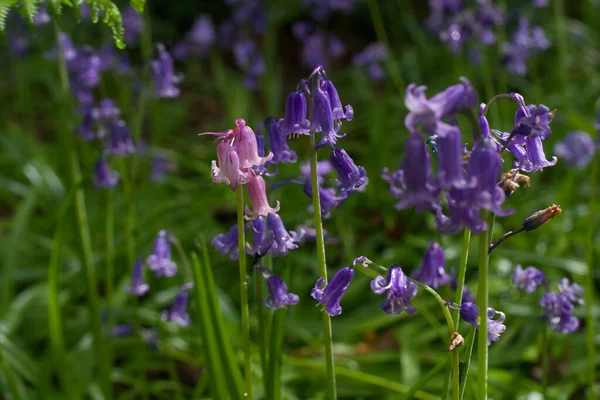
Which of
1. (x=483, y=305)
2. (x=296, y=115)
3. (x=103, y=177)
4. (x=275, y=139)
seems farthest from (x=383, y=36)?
(x=483, y=305)

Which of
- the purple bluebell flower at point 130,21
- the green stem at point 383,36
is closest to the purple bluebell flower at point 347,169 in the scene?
the green stem at point 383,36

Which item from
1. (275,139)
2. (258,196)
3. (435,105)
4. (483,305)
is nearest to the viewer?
(435,105)

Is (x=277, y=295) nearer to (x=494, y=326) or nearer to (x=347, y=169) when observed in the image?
(x=347, y=169)

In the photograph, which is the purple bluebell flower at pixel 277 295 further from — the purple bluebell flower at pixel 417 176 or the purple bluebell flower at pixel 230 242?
the purple bluebell flower at pixel 417 176

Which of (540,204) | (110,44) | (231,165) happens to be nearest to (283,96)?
(110,44)

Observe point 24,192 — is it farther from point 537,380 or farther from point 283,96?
point 537,380

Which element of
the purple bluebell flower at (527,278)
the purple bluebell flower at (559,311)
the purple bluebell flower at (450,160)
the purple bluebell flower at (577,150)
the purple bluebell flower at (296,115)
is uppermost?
the purple bluebell flower at (296,115)
